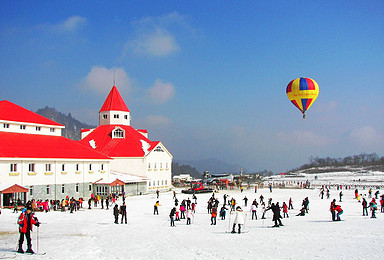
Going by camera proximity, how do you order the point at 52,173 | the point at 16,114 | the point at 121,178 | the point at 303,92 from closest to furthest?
the point at 52,173, the point at 16,114, the point at 121,178, the point at 303,92

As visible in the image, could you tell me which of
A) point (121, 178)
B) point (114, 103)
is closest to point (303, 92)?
point (121, 178)

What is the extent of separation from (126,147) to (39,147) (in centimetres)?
2082

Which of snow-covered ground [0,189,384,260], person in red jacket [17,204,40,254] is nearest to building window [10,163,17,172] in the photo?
snow-covered ground [0,189,384,260]

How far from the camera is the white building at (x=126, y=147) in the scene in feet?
202

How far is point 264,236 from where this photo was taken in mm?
18141

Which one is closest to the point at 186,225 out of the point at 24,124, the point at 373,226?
the point at 373,226

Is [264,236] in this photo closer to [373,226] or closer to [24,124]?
[373,226]

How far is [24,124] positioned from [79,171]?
855 centimetres

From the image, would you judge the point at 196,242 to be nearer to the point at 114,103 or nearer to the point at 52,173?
the point at 52,173

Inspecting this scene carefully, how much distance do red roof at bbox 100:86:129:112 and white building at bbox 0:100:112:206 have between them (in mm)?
21786

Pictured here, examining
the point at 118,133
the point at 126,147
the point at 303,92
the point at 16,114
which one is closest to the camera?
the point at 16,114

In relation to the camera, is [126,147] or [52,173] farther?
[126,147]

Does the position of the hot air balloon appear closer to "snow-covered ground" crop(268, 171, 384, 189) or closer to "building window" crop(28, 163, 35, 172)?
"snow-covered ground" crop(268, 171, 384, 189)

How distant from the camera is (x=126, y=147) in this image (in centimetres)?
6378
